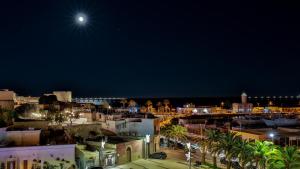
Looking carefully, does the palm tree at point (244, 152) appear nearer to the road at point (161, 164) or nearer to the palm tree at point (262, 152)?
the palm tree at point (262, 152)

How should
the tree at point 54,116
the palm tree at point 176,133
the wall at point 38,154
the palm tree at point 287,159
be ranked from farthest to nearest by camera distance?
1. the palm tree at point 176,133
2. the tree at point 54,116
3. the wall at point 38,154
4. the palm tree at point 287,159

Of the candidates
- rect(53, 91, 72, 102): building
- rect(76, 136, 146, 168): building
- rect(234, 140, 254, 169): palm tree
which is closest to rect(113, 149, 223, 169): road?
rect(76, 136, 146, 168): building

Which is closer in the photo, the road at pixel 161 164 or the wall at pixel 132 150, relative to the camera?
the road at pixel 161 164

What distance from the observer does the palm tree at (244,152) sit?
24606 millimetres

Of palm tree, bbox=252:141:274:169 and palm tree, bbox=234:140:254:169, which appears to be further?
palm tree, bbox=234:140:254:169

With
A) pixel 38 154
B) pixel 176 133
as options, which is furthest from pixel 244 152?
pixel 176 133

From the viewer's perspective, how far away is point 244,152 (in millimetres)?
25094

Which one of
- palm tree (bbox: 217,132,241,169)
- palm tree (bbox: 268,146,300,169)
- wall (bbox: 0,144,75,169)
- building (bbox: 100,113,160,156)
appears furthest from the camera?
building (bbox: 100,113,160,156)

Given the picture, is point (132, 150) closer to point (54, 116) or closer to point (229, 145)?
point (229, 145)

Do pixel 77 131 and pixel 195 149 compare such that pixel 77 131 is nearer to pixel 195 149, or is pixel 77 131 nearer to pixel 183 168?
pixel 183 168

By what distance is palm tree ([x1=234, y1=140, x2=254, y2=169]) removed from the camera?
80.7ft

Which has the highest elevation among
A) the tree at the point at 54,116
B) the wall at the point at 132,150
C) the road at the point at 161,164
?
the tree at the point at 54,116

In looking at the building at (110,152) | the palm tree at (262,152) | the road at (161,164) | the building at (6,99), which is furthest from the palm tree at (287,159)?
the building at (6,99)

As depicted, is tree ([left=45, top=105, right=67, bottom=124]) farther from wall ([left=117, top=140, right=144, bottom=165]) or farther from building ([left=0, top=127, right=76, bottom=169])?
building ([left=0, top=127, right=76, bottom=169])
